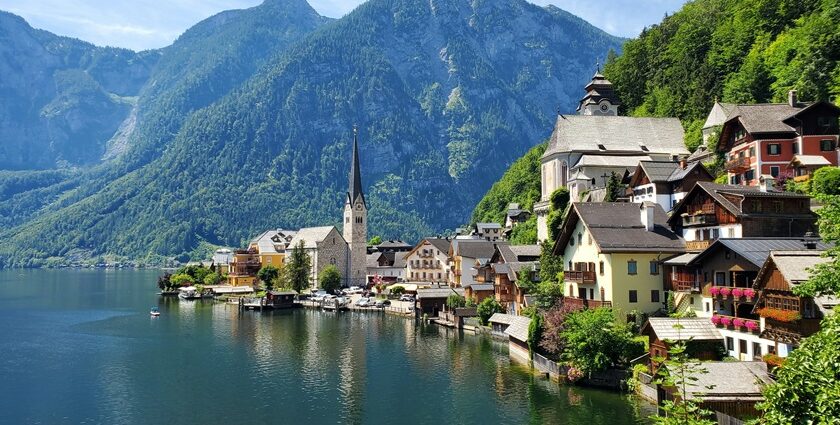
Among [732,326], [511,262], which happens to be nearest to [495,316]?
[511,262]

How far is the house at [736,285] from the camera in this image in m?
36.8

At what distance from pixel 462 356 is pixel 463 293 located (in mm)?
33046

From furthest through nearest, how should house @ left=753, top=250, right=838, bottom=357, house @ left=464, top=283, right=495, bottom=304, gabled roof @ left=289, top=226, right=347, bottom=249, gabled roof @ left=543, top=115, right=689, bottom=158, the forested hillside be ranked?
gabled roof @ left=289, top=226, right=347, bottom=249 < gabled roof @ left=543, top=115, right=689, bottom=158 < house @ left=464, top=283, right=495, bottom=304 < the forested hillside < house @ left=753, top=250, right=838, bottom=357

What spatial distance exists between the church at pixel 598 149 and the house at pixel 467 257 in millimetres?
13115

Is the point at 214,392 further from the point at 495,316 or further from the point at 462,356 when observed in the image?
the point at 495,316

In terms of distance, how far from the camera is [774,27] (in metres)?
88.2

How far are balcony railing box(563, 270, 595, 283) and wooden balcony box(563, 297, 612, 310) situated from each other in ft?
4.90

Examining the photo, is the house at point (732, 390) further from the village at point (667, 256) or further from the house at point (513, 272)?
the house at point (513, 272)

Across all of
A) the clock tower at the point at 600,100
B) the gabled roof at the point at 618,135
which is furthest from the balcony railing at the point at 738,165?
the clock tower at the point at 600,100

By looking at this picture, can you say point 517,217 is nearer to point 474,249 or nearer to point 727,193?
point 474,249

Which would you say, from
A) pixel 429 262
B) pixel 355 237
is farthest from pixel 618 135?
pixel 355 237

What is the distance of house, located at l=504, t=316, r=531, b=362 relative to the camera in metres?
54.3

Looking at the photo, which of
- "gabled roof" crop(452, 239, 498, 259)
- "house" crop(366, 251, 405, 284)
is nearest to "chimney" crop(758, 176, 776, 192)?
"gabled roof" crop(452, 239, 498, 259)

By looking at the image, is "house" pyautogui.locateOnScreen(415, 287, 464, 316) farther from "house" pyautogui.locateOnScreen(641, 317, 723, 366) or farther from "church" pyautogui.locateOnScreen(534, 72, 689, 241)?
"house" pyautogui.locateOnScreen(641, 317, 723, 366)
